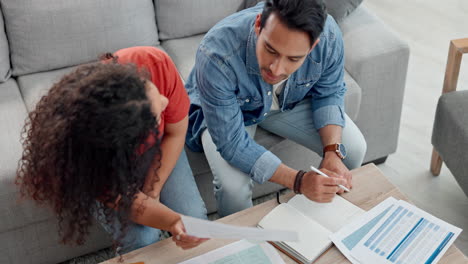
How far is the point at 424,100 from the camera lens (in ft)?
8.14

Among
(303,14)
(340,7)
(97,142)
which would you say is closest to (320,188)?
(303,14)

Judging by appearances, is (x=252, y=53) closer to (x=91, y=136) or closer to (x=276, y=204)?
(x=276, y=204)

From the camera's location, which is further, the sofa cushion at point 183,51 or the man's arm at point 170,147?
the sofa cushion at point 183,51

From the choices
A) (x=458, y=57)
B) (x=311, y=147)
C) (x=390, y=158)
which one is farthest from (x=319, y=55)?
(x=390, y=158)

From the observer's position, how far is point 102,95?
1.01 meters

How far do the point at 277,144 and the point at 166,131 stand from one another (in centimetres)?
47

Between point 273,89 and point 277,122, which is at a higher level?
point 273,89

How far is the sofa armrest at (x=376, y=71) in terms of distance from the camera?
6.16ft

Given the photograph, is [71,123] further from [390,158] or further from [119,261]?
[390,158]

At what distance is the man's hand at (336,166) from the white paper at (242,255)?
31 centimetres

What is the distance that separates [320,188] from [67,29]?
111cm

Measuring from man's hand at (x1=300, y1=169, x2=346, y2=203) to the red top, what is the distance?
41 centimetres

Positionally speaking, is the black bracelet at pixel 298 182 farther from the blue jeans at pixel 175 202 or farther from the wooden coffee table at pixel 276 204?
the blue jeans at pixel 175 202

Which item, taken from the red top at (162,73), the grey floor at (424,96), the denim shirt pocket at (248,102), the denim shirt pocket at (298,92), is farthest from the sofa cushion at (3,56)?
the grey floor at (424,96)
